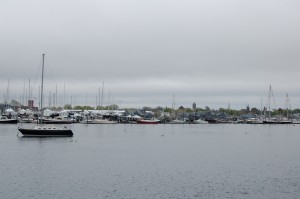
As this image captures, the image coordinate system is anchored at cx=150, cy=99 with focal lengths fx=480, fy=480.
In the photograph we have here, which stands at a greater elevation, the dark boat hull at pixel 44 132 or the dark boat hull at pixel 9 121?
the dark boat hull at pixel 9 121

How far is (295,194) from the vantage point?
4091 cm

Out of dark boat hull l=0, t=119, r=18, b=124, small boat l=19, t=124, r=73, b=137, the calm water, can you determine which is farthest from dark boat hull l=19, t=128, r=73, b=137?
dark boat hull l=0, t=119, r=18, b=124

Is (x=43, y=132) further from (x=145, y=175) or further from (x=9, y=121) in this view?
(x=9, y=121)

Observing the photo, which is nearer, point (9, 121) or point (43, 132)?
point (43, 132)

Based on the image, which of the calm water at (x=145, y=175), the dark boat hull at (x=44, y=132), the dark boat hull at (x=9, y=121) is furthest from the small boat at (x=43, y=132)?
the dark boat hull at (x=9, y=121)

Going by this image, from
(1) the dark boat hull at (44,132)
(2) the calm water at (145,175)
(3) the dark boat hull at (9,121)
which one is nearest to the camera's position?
(2) the calm water at (145,175)

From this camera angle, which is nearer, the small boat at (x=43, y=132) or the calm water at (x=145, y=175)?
the calm water at (x=145, y=175)

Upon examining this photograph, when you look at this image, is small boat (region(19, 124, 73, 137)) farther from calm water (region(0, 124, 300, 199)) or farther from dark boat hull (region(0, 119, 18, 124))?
dark boat hull (region(0, 119, 18, 124))

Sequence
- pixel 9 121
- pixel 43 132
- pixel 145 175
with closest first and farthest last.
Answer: pixel 145 175 < pixel 43 132 < pixel 9 121

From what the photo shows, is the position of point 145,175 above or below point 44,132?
below

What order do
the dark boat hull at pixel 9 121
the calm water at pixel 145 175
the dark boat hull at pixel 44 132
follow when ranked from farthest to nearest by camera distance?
the dark boat hull at pixel 9 121, the dark boat hull at pixel 44 132, the calm water at pixel 145 175

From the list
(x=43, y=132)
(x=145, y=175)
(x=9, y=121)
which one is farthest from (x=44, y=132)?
(x=9, y=121)

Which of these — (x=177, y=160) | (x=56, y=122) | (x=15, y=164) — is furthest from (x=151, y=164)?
(x=56, y=122)

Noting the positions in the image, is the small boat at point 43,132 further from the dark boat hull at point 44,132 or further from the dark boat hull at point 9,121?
the dark boat hull at point 9,121
